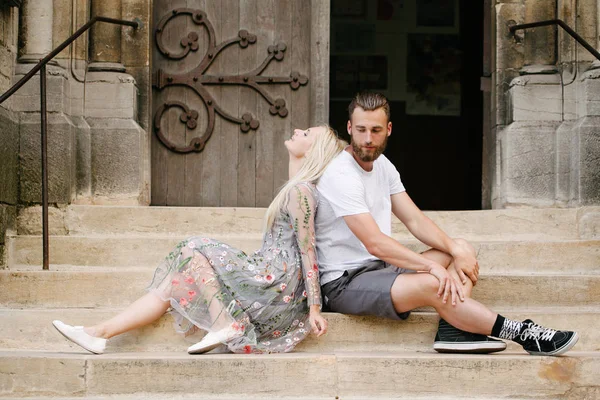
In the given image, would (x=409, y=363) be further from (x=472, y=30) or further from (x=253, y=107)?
(x=472, y=30)

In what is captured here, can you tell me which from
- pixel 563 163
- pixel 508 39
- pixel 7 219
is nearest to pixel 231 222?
pixel 7 219

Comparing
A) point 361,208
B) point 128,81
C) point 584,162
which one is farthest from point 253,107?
point 361,208

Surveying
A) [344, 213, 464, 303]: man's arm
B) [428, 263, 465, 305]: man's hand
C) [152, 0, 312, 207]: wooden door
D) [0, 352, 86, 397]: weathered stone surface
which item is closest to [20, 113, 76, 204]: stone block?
[152, 0, 312, 207]: wooden door

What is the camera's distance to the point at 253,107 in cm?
587

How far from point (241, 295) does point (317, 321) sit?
12.6 inches

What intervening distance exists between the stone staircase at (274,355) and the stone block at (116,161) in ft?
1.37

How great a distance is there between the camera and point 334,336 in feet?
12.0

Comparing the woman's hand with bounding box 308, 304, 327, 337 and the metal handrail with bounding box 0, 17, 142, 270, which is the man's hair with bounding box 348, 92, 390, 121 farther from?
the metal handrail with bounding box 0, 17, 142, 270

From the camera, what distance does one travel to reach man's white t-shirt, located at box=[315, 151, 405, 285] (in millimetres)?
3637

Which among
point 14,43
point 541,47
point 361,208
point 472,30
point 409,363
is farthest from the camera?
point 472,30

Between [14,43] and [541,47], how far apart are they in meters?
3.05

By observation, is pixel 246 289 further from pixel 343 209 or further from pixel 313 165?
pixel 313 165

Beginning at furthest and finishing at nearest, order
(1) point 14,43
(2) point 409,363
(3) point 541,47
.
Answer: (3) point 541,47 → (1) point 14,43 → (2) point 409,363

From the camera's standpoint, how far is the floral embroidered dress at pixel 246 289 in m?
3.57
